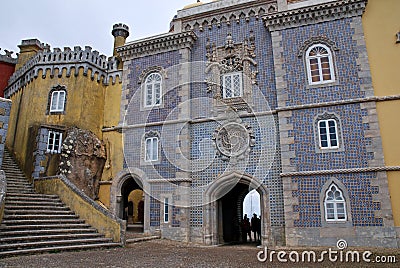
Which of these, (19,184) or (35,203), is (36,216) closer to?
(35,203)

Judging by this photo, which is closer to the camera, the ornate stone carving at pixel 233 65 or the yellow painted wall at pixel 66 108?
the ornate stone carving at pixel 233 65

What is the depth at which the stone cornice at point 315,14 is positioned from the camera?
12859 millimetres

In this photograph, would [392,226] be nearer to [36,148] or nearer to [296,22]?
[296,22]

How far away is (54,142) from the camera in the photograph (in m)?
14.8

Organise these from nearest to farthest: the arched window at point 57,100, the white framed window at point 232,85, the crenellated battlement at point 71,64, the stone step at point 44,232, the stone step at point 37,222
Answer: the stone step at point 44,232 → the stone step at point 37,222 → the white framed window at point 232,85 → the arched window at point 57,100 → the crenellated battlement at point 71,64

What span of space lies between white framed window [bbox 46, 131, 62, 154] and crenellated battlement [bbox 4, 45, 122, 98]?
10.4ft

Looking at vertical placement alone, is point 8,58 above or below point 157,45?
above

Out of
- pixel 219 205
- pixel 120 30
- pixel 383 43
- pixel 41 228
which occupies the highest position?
pixel 120 30

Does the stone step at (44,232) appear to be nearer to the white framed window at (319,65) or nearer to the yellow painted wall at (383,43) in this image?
the white framed window at (319,65)

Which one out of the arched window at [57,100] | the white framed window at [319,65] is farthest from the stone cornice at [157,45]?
the white framed window at [319,65]

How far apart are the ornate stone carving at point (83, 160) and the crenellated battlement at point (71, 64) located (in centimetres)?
315

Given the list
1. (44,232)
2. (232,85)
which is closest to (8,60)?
(232,85)

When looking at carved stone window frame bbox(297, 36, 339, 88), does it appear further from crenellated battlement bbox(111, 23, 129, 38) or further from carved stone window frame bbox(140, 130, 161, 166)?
crenellated battlement bbox(111, 23, 129, 38)

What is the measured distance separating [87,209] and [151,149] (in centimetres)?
430
